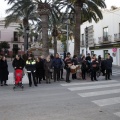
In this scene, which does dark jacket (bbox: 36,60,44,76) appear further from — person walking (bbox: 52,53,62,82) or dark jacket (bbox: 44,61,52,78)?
person walking (bbox: 52,53,62,82)

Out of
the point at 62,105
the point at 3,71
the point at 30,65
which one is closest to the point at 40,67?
the point at 30,65

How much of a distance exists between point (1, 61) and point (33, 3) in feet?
30.4

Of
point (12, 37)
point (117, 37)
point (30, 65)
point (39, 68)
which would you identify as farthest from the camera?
point (12, 37)

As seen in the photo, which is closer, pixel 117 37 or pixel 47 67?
pixel 47 67

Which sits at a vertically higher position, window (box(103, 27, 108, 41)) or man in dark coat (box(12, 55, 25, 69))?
window (box(103, 27, 108, 41))

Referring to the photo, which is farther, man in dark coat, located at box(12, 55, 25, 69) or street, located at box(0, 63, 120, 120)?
man in dark coat, located at box(12, 55, 25, 69)

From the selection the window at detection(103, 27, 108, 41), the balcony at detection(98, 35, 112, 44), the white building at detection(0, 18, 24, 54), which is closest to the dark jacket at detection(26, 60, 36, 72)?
the balcony at detection(98, 35, 112, 44)

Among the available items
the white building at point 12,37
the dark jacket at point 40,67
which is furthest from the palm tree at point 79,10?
the white building at point 12,37

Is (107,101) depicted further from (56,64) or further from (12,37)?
(12,37)

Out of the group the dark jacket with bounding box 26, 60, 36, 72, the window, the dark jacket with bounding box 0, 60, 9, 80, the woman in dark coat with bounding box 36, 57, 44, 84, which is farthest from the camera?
the window

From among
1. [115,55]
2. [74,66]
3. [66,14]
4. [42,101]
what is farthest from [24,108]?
[115,55]

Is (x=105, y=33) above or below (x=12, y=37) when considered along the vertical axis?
below

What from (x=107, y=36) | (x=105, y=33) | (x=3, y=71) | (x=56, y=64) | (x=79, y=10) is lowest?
(x=3, y=71)

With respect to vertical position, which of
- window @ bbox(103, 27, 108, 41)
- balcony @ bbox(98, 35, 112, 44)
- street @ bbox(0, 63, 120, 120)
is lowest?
street @ bbox(0, 63, 120, 120)
